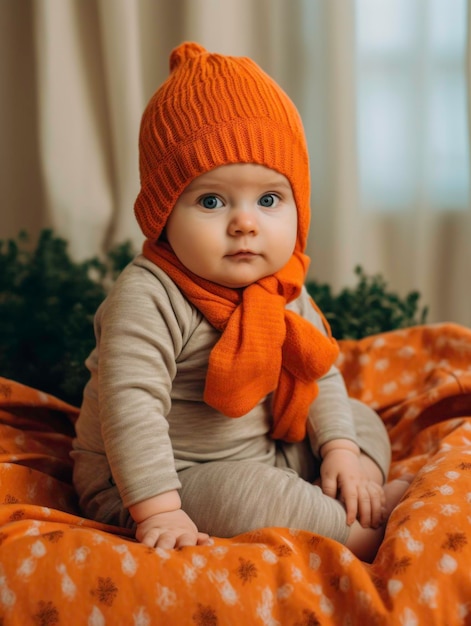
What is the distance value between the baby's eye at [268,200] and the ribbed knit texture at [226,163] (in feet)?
0.12

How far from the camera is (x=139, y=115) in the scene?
6.21ft

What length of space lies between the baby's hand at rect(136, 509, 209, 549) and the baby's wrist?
11.4 inches

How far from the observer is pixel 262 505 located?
100cm

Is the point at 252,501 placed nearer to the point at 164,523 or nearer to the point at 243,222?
the point at 164,523

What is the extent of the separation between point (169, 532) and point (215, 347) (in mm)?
260

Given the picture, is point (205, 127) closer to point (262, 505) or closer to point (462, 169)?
point (262, 505)

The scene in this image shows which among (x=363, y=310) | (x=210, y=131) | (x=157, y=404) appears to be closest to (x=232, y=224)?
(x=210, y=131)

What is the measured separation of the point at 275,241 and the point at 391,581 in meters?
0.48

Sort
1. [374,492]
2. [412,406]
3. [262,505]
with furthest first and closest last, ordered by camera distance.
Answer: [412,406], [374,492], [262,505]

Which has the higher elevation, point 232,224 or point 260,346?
point 232,224

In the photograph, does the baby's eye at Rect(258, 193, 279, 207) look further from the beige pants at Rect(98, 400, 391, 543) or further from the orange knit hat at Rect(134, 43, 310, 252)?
the beige pants at Rect(98, 400, 391, 543)

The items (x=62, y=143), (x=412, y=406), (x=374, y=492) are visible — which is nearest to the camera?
(x=374, y=492)

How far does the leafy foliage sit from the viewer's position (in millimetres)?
1609

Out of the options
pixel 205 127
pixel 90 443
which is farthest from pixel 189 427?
pixel 205 127
